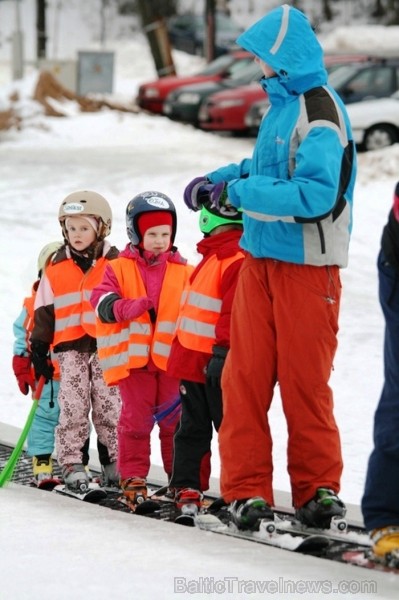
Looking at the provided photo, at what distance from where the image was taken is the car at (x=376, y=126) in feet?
65.2

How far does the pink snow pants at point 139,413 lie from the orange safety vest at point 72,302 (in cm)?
45

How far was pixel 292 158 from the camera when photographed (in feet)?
15.7

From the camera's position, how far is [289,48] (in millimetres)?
4797

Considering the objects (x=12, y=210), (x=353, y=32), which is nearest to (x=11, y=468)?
(x=12, y=210)

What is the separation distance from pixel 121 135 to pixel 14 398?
14515mm

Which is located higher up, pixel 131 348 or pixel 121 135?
pixel 121 135

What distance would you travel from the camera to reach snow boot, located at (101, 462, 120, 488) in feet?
20.9

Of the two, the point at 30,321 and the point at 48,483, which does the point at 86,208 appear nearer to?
the point at 30,321

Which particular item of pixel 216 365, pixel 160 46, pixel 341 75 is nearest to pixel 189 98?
pixel 341 75

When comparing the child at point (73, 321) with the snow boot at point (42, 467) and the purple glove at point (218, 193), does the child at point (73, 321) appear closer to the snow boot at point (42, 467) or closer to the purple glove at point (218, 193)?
the snow boot at point (42, 467)

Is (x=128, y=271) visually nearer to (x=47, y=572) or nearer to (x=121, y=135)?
(x=47, y=572)

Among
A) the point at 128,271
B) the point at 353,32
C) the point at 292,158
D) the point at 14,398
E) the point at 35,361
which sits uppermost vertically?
the point at 353,32

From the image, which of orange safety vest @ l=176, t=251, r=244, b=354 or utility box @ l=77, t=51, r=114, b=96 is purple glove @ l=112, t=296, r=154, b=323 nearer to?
orange safety vest @ l=176, t=251, r=244, b=354

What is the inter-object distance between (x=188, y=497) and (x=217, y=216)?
1149 mm
